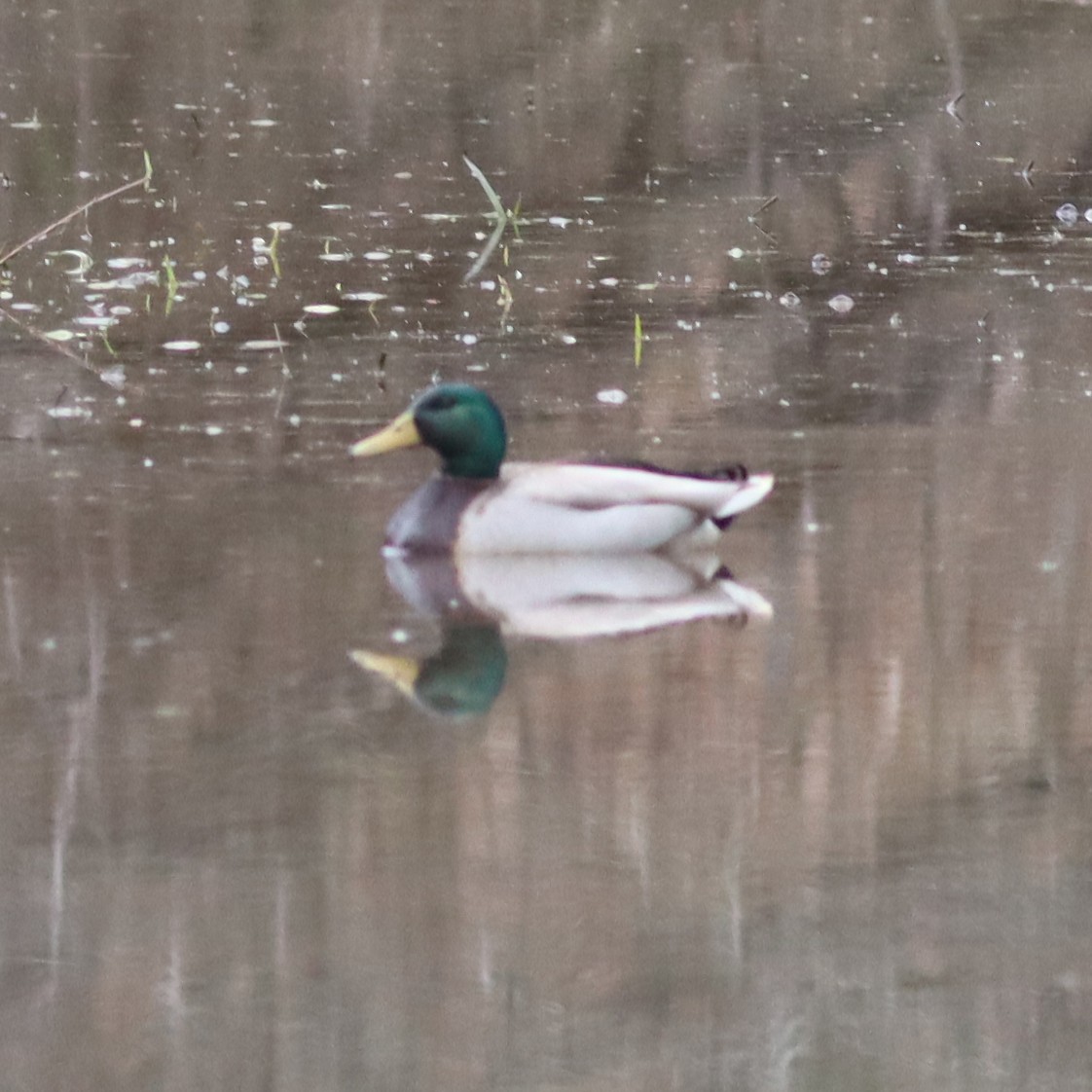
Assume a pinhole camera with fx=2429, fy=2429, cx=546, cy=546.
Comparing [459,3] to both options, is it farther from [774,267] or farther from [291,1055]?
[291,1055]

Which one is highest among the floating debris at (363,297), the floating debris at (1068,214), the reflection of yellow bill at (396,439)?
the reflection of yellow bill at (396,439)

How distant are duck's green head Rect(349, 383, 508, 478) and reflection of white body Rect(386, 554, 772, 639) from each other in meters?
0.34

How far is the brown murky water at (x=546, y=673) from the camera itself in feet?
13.6

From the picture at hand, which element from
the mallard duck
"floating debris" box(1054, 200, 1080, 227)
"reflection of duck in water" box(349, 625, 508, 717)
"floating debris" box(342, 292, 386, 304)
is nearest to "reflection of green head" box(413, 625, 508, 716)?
"reflection of duck in water" box(349, 625, 508, 717)

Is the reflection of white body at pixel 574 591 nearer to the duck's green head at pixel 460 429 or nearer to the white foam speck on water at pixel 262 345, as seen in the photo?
the duck's green head at pixel 460 429

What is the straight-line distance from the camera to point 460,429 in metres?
7.11

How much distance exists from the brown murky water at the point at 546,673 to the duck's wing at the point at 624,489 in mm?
238

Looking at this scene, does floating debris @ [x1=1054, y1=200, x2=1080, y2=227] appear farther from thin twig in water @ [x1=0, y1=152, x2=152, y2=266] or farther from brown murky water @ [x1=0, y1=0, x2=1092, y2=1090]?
thin twig in water @ [x1=0, y1=152, x2=152, y2=266]

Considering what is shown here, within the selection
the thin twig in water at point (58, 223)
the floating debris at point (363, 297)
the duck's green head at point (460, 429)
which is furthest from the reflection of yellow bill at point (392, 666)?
the floating debris at point (363, 297)

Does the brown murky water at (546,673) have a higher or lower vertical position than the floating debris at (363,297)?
higher

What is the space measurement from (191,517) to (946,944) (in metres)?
3.56

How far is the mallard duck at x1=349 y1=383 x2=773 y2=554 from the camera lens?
271 inches

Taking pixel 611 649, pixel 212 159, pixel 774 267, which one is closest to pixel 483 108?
pixel 212 159

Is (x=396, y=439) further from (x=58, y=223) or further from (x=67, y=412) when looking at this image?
(x=58, y=223)
